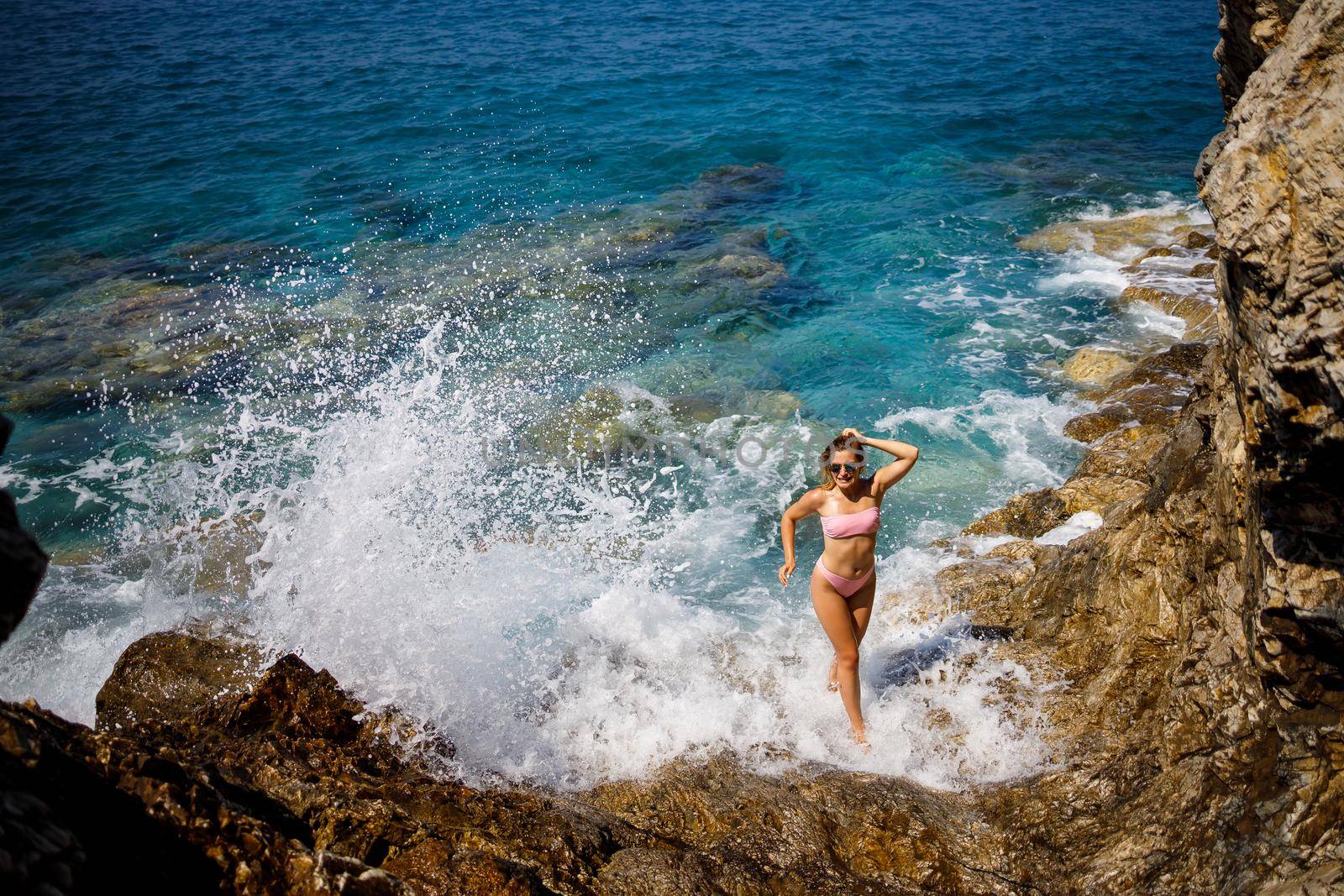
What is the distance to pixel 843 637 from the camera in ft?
19.0

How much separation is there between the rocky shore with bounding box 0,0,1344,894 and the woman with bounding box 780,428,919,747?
0.74 metres

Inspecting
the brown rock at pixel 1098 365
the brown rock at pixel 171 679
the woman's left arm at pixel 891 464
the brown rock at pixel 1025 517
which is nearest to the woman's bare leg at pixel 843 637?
the woman's left arm at pixel 891 464

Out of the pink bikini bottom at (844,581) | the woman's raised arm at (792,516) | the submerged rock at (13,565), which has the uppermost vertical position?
the submerged rock at (13,565)

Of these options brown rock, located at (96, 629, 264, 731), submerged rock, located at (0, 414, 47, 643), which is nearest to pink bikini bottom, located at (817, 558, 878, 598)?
brown rock, located at (96, 629, 264, 731)

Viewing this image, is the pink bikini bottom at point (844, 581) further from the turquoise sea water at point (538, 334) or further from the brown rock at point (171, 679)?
the brown rock at point (171, 679)

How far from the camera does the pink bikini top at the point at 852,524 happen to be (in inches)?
220

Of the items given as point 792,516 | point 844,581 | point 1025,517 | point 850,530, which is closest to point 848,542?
point 850,530

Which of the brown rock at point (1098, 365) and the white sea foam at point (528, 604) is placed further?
the brown rock at point (1098, 365)

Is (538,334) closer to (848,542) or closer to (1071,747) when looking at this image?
(848,542)

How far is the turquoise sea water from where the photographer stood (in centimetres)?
716

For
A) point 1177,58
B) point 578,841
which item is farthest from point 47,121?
point 1177,58

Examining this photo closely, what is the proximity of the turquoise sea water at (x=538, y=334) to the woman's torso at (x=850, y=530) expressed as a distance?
118 centimetres

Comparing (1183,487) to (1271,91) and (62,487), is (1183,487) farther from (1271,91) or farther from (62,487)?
(62,487)

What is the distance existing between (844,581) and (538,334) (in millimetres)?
8658
